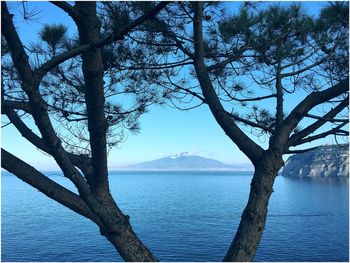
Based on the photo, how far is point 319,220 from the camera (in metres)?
43.8

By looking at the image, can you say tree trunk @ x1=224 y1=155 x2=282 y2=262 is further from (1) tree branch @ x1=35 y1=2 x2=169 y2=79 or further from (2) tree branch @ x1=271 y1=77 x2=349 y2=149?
(1) tree branch @ x1=35 y1=2 x2=169 y2=79

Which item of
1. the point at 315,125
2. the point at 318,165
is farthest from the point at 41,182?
the point at 318,165

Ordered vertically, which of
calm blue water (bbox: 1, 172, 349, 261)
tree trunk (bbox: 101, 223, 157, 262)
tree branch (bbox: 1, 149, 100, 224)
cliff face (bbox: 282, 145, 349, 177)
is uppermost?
cliff face (bbox: 282, 145, 349, 177)

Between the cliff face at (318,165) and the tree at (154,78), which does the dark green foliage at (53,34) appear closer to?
the tree at (154,78)

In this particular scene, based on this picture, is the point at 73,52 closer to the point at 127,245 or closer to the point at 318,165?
the point at 127,245

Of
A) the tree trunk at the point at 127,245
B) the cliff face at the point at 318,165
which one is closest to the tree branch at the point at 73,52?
the tree trunk at the point at 127,245

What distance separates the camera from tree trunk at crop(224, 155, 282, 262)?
140 inches

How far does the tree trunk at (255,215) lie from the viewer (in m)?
3.55

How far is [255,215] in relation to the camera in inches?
141

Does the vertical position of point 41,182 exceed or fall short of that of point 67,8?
it falls short

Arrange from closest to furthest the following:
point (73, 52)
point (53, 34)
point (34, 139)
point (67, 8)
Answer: point (73, 52), point (67, 8), point (34, 139), point (53, 34)

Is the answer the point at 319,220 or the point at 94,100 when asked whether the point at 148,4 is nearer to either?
the point at 94,100

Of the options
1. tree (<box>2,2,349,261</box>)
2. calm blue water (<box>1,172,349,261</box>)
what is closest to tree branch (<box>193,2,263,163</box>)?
tree (<box>2,2,349,261</box>)

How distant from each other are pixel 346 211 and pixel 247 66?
52.0 m
